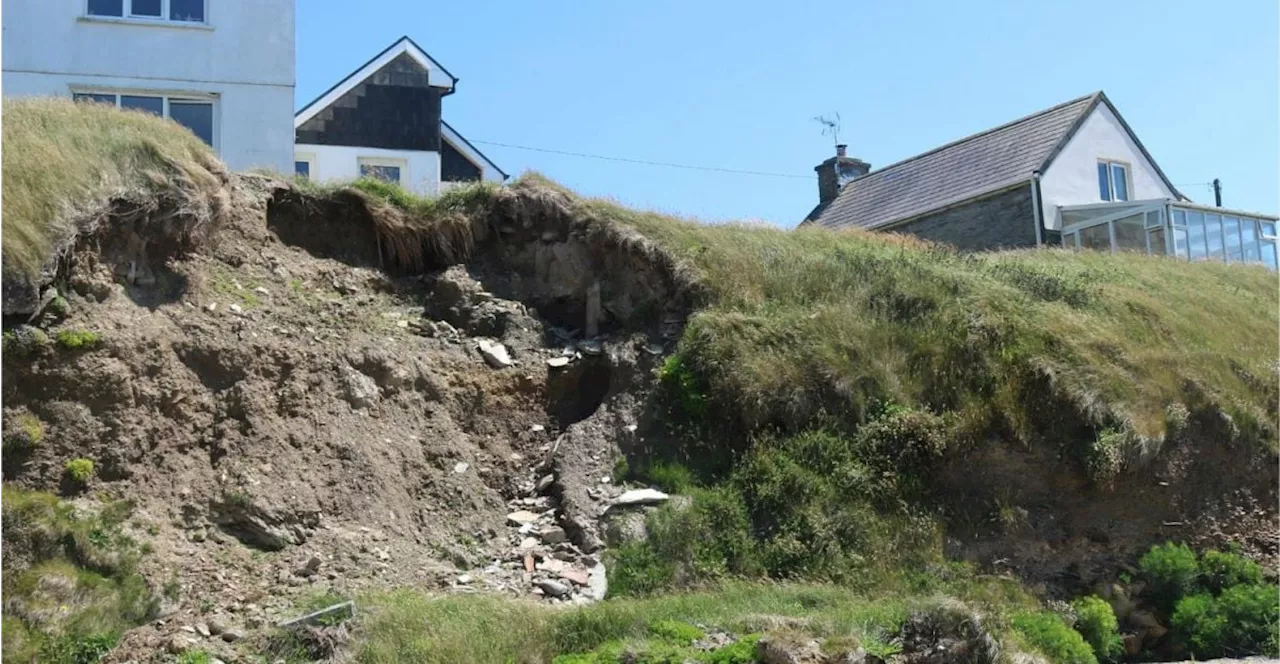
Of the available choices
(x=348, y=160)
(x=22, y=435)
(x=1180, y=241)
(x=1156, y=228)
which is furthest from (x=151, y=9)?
(x=1180, y=241)

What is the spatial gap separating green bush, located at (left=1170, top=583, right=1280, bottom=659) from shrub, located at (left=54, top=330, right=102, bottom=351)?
39.4 ft

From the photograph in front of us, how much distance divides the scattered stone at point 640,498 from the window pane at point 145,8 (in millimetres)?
11951

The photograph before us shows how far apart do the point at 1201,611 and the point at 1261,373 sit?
5422 millimetres

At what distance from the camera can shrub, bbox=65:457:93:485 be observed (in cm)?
1224

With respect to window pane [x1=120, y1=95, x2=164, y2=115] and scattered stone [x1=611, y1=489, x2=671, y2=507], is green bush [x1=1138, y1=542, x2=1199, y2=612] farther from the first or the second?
window pane [x1=120, y1=95, x2=164, y2=115]

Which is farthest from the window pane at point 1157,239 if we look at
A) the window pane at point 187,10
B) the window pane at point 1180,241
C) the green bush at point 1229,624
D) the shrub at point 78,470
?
the shrub at point 78,470

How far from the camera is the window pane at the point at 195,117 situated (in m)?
21.2

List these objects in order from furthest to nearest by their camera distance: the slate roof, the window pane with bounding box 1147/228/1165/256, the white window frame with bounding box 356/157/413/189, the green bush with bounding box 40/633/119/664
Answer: the slate roof
the window pane with bounding box 1147/228/1165/256
the white window frame with bounding box 356/157/413/189
the green bush with bounding box 40/633/119/664

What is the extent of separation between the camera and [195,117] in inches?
839

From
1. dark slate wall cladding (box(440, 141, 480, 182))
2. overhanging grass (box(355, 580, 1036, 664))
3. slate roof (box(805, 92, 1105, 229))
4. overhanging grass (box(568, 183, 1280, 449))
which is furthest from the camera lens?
slate roof (box(805, 92, 1105, 229))

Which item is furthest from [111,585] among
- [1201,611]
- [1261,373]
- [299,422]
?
[1261,373]

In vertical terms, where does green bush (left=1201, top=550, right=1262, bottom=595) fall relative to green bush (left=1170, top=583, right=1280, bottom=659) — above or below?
above

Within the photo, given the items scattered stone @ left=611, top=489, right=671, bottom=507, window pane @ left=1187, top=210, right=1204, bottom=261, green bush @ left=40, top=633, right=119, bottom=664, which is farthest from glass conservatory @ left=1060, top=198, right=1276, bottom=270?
green bush @ left=40, top=633, right=119, bottom=664

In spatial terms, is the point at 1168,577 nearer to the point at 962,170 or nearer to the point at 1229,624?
the point at 1229,624
